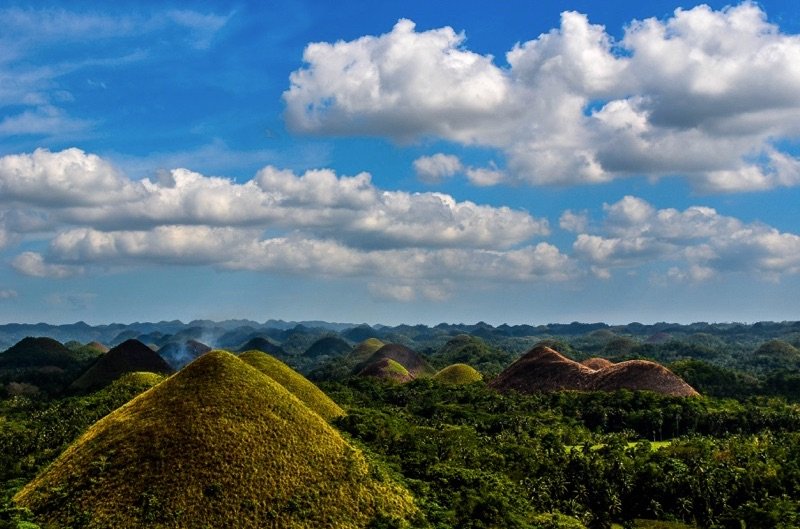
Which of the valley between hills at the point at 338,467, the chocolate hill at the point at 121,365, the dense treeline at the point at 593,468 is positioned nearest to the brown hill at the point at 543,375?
the dense treeline at the point at 593,468

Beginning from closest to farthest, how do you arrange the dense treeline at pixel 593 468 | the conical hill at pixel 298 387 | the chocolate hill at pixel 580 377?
the dense treeline at pixel 593 468, the conical hill at pixel 298 387, the chocolate hill at pixel 580 377

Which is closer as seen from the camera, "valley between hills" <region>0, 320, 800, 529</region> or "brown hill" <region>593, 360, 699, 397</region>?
"valley between hills" <region>0, 320, 800, 529</region>

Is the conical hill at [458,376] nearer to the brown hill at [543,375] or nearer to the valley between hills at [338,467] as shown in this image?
the brown hill at [543,375]

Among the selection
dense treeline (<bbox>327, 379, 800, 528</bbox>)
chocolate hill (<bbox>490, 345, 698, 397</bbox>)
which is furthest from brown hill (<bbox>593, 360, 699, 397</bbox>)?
dense treeline (<bbox>327, 379, 800, 528</bbox>)

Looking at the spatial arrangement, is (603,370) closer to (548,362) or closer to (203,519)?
(548,362)

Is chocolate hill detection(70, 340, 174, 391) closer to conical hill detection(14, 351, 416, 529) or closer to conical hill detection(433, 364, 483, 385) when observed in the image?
conical hill detection(433, 364, 483, 385)
